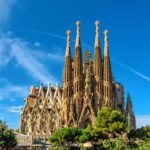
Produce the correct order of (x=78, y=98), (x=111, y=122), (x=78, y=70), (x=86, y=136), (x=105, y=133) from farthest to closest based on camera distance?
(x=78, y=70) < (x=78, y=98) < (x=111, y=122) < (x=105, y=133) < (x=86, y=136)

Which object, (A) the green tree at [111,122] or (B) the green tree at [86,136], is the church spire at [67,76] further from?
(B) the green tree at [86,136]

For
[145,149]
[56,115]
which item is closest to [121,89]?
[56,115]

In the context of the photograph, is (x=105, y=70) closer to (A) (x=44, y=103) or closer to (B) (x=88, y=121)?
(B) (x=88, y=121)

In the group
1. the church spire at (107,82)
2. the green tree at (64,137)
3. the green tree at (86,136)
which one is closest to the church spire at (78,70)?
the church spire at (107,82)

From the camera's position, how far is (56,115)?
2901 inches

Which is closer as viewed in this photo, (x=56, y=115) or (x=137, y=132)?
(x=137, y=132)

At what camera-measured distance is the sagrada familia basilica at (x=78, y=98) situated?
68.9 m

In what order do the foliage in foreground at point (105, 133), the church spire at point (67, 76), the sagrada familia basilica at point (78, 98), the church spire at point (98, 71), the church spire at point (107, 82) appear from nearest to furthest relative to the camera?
the foliage in foreground at point (105, 133) < the sagrada familia basilica at point (78, 98) < the church spire at point (98, 71) < the church spire at point (107, 82) < the church spire at point (67, 76)

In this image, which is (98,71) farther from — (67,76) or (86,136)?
(86,136)

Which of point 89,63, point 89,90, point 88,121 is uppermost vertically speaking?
point 89,63

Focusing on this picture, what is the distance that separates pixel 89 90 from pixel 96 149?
20.3 m

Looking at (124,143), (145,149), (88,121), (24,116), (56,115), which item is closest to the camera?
(145,149)

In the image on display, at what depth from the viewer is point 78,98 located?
228ft

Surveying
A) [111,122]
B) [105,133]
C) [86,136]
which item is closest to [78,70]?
[111,122]
